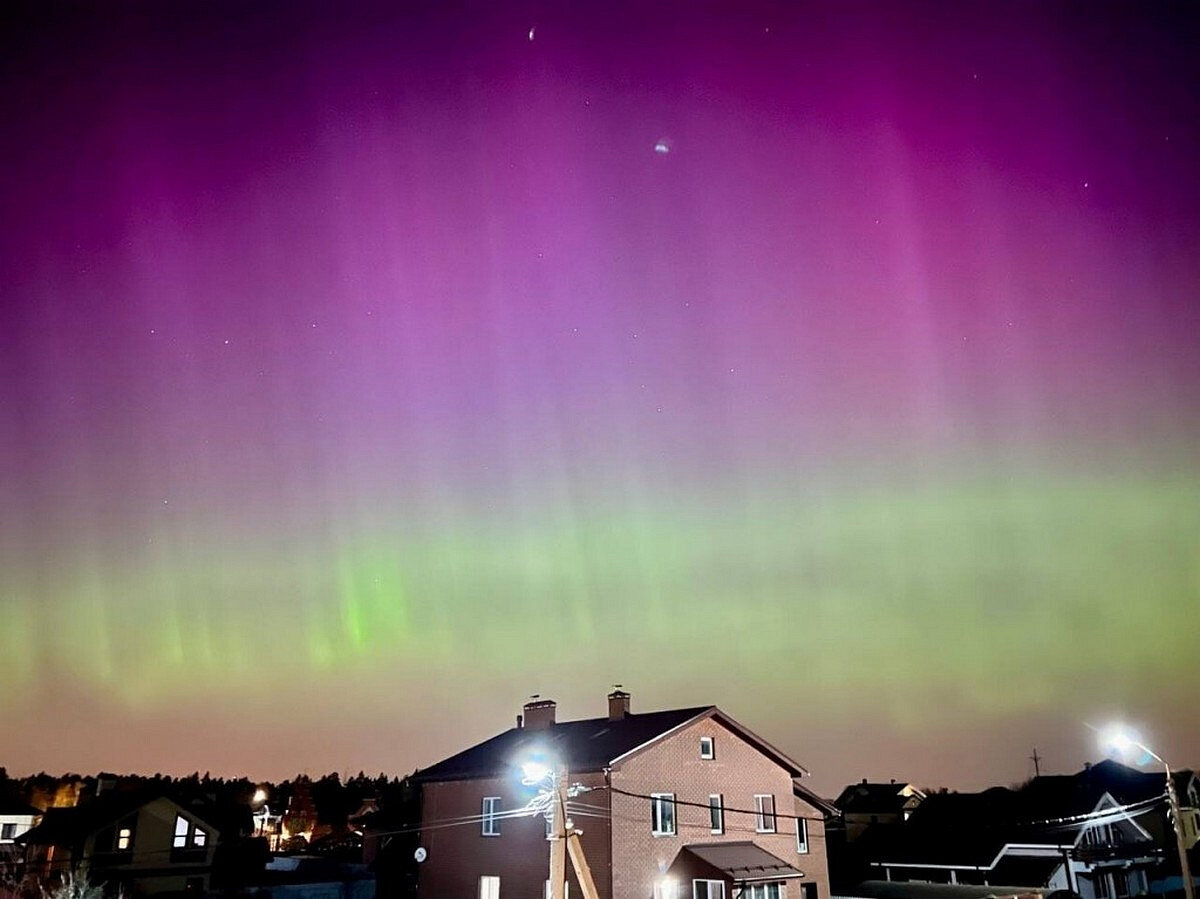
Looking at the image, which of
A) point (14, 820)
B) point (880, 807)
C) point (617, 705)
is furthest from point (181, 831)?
point (880, 807)

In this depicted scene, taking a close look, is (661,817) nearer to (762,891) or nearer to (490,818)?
(762,891)

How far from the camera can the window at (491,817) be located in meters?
36.3

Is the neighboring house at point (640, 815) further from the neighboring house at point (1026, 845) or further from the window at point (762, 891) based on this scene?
the neighboring house at point (1026, 845)

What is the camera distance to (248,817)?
101 m

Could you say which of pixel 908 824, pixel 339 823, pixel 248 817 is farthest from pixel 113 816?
pixel 339 823

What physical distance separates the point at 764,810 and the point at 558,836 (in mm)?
23553

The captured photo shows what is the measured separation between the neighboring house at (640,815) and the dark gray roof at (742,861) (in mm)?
64

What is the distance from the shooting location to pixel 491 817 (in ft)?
119

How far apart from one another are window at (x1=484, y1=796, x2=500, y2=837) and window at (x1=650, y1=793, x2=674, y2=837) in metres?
6.56

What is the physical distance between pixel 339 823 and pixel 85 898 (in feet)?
334

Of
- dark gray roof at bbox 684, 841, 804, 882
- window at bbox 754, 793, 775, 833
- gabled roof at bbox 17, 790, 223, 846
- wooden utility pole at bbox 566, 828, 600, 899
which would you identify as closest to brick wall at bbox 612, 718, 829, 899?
window at bbox 754, 793, 775, 833

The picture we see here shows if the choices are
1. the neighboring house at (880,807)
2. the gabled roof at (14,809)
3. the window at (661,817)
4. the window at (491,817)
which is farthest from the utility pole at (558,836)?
the neighboring house at (880,807)

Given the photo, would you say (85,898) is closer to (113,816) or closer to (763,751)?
(113,816)

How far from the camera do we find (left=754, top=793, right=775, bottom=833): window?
1507 inches
